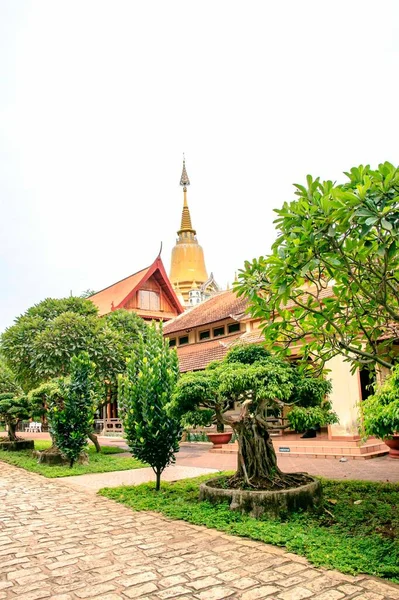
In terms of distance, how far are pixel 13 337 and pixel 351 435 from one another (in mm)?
11284

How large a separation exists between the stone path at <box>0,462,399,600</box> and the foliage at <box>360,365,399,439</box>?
1.28 meters

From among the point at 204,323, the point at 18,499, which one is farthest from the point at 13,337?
the point at 204,323

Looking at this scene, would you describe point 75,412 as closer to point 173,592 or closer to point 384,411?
point 173,592

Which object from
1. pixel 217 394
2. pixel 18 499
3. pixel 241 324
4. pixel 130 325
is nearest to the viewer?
pixel 217 394

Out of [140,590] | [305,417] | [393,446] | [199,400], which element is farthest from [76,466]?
[140,590]

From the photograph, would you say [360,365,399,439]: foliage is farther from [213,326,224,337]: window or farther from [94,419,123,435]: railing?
[94,419,123,435]: railing

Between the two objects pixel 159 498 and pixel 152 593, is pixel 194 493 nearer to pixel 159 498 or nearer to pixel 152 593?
pixel 159 498

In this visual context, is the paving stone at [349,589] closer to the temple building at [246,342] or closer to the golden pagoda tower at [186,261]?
the temple building at [246,342]

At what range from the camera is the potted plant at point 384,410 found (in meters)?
4.23

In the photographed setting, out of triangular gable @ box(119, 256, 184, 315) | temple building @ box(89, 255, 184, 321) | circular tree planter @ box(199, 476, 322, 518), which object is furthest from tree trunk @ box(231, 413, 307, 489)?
temple building @ box(89, 255, 184, 321)

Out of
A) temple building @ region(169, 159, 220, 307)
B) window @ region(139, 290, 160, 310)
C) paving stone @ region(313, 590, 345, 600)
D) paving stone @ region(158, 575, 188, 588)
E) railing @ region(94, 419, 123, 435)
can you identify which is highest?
temple building @ region(169, 159, 220, 307)

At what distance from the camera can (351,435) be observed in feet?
46.6

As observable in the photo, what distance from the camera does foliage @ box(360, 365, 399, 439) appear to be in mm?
4227

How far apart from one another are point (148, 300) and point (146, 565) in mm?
28718
